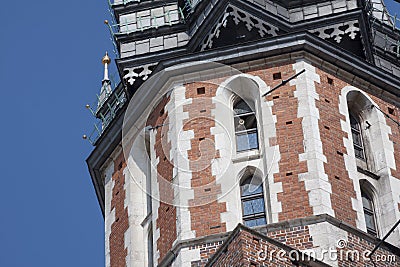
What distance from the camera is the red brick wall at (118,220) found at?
37.5 meters

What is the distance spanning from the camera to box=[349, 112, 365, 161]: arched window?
3678 cm

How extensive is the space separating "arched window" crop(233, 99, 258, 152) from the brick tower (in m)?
0.02

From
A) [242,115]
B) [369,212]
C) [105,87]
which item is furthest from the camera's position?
[105,87]

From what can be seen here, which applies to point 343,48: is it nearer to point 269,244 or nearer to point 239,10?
point 239,10

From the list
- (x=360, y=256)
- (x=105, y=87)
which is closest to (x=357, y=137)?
(x=360, y=256)

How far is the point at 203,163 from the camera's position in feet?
118

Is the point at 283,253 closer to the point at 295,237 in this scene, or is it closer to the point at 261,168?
the point at 295,237

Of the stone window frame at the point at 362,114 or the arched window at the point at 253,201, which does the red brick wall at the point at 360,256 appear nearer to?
the arched window at the point at 253,201

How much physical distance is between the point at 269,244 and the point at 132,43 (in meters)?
8.52

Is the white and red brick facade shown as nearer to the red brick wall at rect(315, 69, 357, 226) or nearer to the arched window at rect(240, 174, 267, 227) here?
the red brick wall at rect(315, 69, 357, 226)

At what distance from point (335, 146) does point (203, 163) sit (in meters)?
2.60

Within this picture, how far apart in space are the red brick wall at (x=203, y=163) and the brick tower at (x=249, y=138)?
0.03 metres

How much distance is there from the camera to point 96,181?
40.0 metres

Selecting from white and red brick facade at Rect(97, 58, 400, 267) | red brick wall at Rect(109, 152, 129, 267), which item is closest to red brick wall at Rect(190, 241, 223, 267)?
white and red brick facade at Rect(97, 58, 400, 267)
